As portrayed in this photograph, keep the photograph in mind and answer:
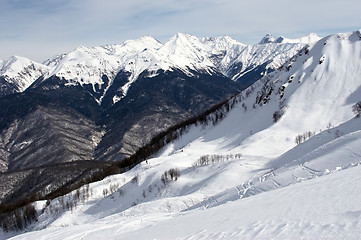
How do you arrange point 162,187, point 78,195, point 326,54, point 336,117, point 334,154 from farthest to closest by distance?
point 326,54 → point 336,117 → point 78,195 → point 162,187 → point 334,154

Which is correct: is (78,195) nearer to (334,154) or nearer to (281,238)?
(334,154)

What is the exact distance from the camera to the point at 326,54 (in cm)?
9469

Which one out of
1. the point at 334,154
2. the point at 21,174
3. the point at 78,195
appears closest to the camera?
the point at 334,154

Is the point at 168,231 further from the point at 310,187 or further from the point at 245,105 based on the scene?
the point at 245,105

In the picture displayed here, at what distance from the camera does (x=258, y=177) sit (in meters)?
34.5

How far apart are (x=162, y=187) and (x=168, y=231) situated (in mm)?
40287

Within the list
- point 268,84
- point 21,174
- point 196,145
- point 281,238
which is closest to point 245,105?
point 268,84

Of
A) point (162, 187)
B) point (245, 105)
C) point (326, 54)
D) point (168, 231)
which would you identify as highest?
point (326, 54)

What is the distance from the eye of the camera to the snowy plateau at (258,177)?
1425 centimetres

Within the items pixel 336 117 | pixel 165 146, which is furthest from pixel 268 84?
pixel 165 146

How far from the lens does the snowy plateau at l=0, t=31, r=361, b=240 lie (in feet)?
46.8

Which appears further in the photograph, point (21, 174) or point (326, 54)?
point (21, 174)

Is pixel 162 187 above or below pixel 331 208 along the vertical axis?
below

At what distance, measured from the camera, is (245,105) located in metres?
99.8
